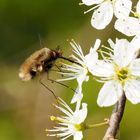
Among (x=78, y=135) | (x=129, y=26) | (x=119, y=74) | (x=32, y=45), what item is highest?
(x=32, y=45)

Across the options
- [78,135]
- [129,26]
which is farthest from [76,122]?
[129,26]

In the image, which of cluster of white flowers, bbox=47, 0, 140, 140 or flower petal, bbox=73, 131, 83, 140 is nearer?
cluster of white flowers, bbox=47, 0, 140, 140

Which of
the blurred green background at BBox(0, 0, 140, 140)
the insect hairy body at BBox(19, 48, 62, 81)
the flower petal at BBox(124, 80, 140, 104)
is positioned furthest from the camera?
the blurred green background at BBox(0, 0, 140, 140)

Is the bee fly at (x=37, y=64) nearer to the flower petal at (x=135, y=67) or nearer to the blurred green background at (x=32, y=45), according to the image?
the flower petal at (x=135, y=67)

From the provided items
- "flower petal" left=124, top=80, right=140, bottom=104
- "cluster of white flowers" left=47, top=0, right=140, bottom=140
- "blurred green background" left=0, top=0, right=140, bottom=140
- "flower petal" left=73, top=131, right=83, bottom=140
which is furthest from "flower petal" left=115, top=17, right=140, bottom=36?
"blurred green background" left=0, top=0, right=140, bottom=140

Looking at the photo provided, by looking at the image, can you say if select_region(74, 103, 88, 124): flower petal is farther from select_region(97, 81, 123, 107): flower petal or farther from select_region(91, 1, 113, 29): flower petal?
select_region(91, 1, 113, 29): flower petal

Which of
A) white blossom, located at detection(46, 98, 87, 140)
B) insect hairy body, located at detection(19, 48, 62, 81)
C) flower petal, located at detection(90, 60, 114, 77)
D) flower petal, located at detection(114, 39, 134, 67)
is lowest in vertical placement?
white blossom, located at detection(46, 98, 87, 140)

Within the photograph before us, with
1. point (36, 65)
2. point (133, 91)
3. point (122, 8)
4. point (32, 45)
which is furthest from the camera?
point (32, 45)

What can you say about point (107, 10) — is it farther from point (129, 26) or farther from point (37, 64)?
point (37, 64)
